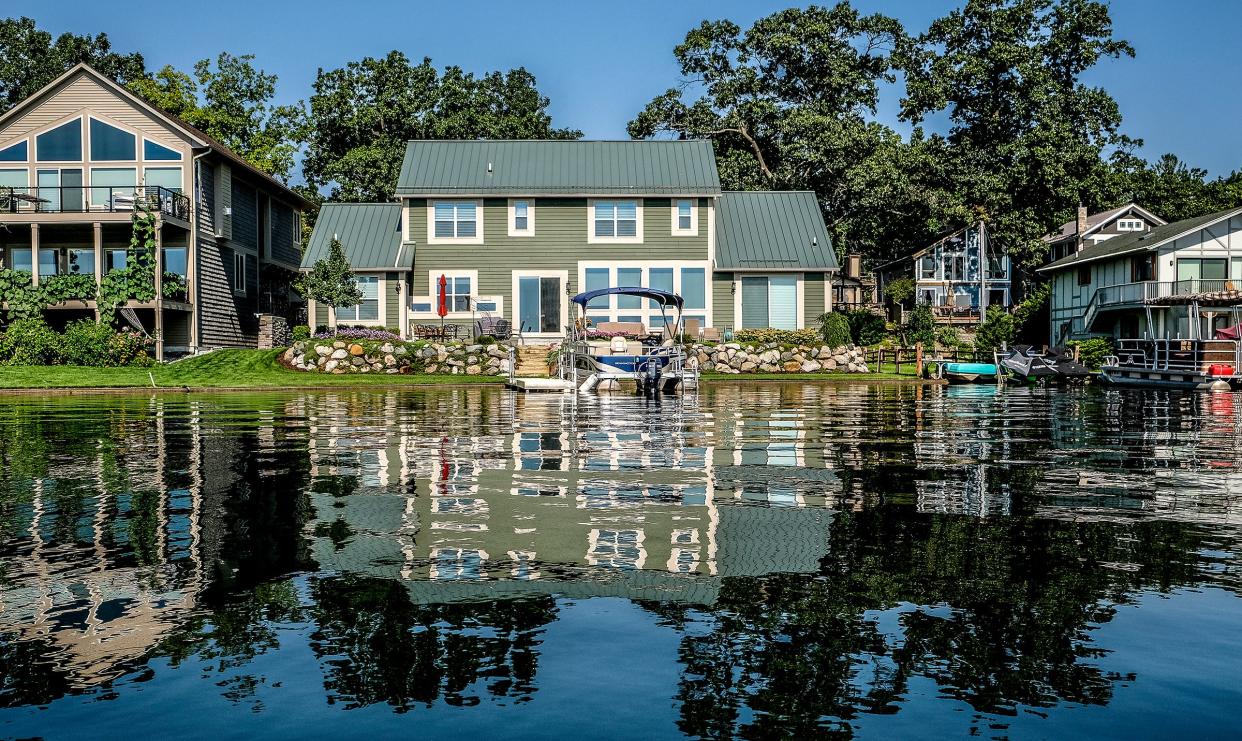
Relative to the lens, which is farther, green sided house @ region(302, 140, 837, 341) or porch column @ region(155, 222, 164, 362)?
green sided house @ region(302, 140, 837, 341)

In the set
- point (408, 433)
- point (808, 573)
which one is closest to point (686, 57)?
point (408, 433)

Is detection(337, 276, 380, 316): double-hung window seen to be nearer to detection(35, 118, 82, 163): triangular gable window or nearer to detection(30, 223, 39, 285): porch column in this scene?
detection(30, 223, 39, 285): porch column

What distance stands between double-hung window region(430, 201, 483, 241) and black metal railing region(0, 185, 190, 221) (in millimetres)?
10189

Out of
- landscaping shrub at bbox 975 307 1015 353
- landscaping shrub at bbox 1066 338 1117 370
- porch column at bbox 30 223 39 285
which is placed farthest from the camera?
landscaping shrub at bbox 975 307 1015 353

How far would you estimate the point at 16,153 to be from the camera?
47.3 metres

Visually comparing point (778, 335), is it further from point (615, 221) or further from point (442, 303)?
point (442, 303)

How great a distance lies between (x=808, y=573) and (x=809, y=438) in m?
10.4

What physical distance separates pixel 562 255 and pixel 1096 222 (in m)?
39.3

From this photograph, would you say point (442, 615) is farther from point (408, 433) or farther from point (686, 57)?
point (686, 57)

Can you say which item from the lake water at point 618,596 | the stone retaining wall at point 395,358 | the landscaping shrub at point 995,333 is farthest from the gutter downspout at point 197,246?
the landscaping shrub at point 995,333

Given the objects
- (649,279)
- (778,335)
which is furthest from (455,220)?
(778,335)

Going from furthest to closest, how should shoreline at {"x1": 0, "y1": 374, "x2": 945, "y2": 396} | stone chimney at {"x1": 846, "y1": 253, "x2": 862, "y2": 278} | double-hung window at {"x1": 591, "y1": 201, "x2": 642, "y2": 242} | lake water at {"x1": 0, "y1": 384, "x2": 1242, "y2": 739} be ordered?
stone chimney at {"x1": 846, "y1": 253, "x2": 862, "y2": 278}
double-hung window at {"x1": 591, "y1": 201, "x2": 642, "y2": 242}
shoreline at {"x1": 0, "y1": 374, "x2": 945, "y2": 396}
lake water at {"x1": 0, "y1": 384, "x2": 1242, "y2": 739}

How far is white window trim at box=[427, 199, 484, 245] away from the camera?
50406mm

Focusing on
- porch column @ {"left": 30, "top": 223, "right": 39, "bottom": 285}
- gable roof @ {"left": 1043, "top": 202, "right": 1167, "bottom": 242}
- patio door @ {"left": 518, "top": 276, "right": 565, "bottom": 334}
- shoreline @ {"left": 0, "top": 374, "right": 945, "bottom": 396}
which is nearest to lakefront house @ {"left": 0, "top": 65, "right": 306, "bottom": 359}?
porch column @ {"left": 30, "top": 223, "right": 39, "bottom": 285}
